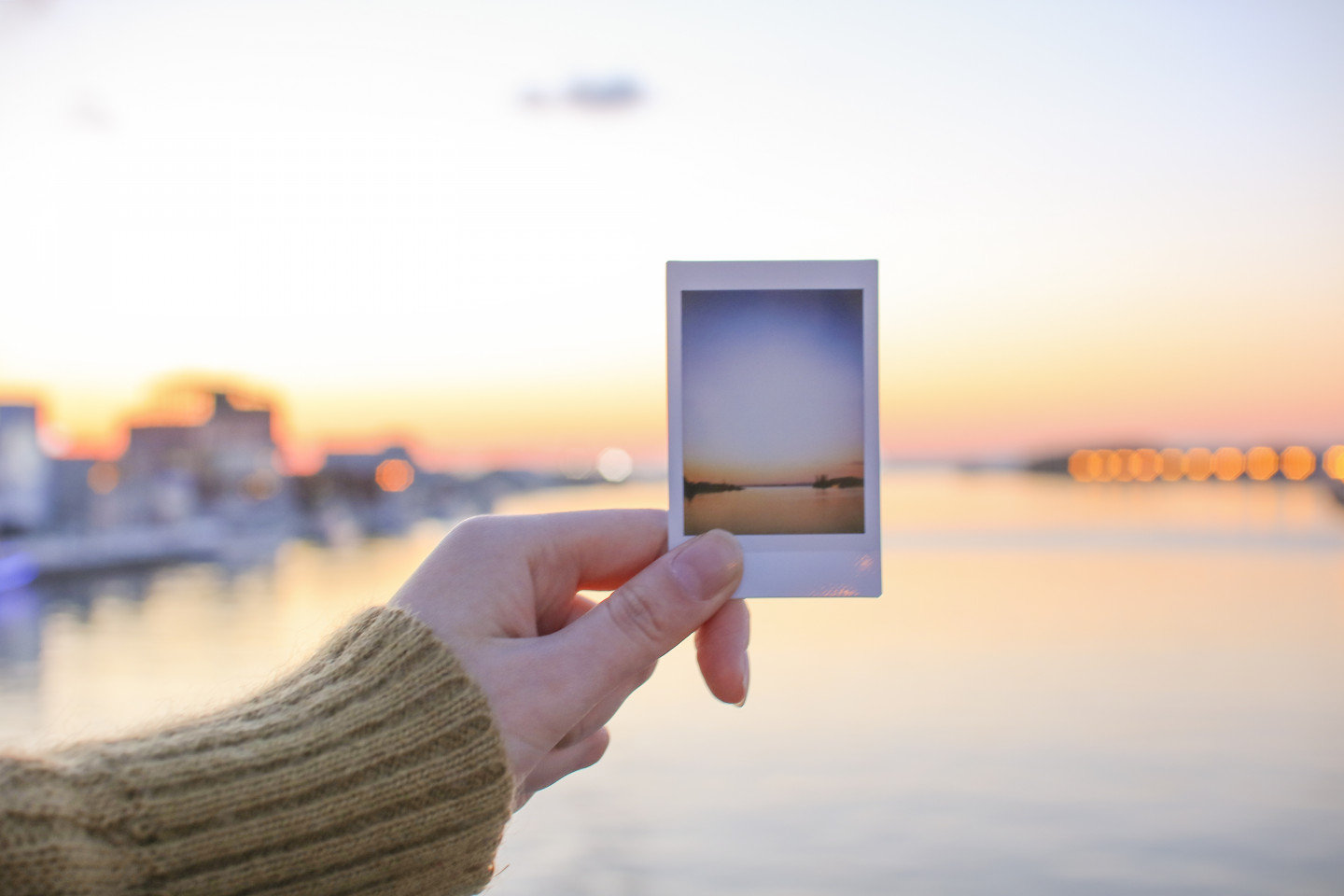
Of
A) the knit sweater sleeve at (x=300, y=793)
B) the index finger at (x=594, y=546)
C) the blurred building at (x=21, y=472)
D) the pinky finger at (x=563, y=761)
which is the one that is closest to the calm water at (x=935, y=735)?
the knit sweater sleeve at (x=300, y=793)

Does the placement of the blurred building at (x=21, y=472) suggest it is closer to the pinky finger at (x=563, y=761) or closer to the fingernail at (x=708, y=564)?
the pinky finger at (x=563, y=761)

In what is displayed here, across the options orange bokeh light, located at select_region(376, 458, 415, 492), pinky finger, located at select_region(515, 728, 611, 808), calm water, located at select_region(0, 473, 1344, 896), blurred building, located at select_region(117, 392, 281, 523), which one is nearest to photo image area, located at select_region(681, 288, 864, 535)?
pinky finger, located at select_region(515, 728, 611, 808)

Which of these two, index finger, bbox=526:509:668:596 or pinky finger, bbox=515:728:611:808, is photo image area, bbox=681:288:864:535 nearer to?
index finger, bbox=526:509:668:596

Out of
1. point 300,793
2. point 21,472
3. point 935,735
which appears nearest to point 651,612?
point 300,793

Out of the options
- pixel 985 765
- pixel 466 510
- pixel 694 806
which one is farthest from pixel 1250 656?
pixel 466 510

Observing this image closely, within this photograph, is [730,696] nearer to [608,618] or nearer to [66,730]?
[608,618]
